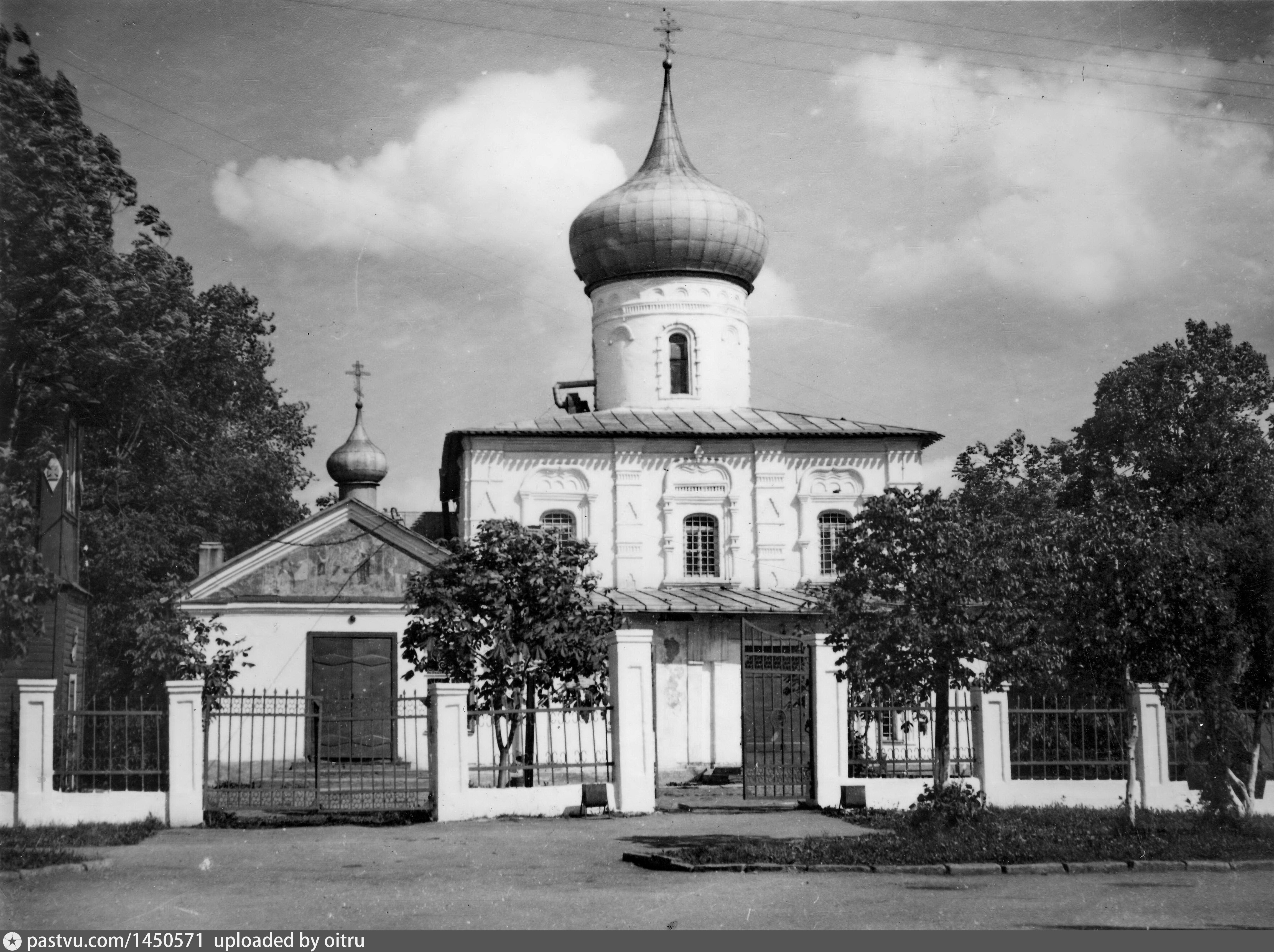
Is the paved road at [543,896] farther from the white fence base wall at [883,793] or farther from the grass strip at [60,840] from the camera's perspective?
the white fence base wall at [883,793]

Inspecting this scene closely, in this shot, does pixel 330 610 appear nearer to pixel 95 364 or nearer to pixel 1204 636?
pixel 95 364

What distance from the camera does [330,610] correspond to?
25.2 metres

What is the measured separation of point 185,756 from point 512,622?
4765mm

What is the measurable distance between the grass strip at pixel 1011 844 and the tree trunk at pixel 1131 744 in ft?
0.50

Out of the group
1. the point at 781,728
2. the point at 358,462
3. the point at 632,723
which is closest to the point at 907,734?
the point at 781,728

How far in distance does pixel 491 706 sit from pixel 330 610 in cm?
744

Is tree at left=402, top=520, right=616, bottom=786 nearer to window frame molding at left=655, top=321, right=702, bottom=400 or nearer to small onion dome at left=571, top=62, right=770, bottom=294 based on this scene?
window frame molding at left=655, top=321, right=702, bottom=400

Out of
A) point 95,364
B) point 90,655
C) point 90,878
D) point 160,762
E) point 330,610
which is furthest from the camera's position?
point 90,655

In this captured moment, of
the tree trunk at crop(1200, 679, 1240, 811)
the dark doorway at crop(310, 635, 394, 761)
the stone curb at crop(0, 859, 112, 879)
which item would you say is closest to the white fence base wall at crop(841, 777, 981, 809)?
the tree trunk at crop(1200, 679, 1240, 811)

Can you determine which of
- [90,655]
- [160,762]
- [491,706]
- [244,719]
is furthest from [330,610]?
[160,762]

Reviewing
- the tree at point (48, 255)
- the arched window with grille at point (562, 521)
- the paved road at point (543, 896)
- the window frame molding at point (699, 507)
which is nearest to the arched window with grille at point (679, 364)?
the window frame molding at point (699, 507)

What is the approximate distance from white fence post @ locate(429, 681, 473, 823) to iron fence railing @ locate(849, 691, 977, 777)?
4.27 meters

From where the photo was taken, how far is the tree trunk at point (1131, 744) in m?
14.3

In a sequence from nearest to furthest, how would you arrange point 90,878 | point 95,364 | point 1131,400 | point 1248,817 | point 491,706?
point 90,878, point 1248,817, point 491,706, point 95,364, point 1131,400
